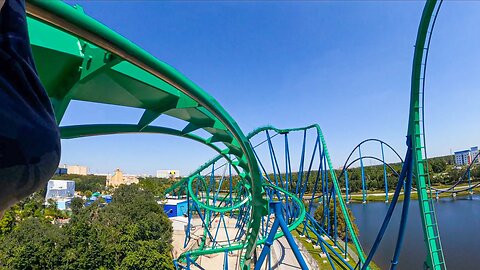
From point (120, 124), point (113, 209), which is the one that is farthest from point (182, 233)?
point (120, 124)

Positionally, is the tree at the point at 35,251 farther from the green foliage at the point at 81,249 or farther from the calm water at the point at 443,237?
the calm water at the point at 443,237

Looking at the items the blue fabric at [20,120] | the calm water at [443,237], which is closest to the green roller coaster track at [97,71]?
the blue fabric at [20,120]

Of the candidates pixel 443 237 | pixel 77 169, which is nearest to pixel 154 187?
pixel 443 237

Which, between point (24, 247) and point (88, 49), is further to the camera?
point (24, 247)

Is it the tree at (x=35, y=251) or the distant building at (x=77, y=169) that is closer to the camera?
the tree at (x=35, y=251)

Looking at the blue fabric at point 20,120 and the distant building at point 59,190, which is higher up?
the blue fabric at point 20,120

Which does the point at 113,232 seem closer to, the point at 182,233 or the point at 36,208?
the point at 182,233
